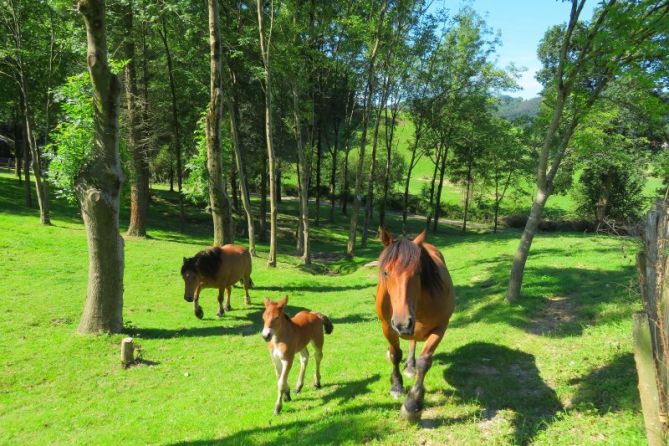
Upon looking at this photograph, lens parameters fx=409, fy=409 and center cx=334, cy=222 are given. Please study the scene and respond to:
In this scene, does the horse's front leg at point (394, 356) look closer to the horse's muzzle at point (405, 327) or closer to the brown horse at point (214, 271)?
the horse's muzzle at point (405, 327)

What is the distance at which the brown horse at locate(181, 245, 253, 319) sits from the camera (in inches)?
527

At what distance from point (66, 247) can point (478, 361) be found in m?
21.0

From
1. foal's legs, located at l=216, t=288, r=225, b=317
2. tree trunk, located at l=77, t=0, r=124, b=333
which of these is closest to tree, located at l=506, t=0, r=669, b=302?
foal's legs, located at l=216, t=288, r=225, b=317

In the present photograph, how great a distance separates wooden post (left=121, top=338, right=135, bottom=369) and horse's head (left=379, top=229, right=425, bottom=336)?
23.9ft

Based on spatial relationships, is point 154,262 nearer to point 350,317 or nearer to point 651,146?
point 350,317

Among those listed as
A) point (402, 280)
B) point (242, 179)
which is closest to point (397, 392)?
point (402, 280)

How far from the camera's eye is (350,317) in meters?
14.9

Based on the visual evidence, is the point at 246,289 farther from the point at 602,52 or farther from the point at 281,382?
the point at 602,52

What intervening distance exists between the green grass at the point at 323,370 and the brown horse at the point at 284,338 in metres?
0.46

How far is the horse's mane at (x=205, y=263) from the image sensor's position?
13.5 meters

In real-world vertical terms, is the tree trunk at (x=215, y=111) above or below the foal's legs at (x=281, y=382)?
above

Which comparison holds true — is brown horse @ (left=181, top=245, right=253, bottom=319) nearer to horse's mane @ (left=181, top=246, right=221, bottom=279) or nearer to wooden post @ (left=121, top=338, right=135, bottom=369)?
horse's mane @ (left=181, top=246, right=221, bottom=279)

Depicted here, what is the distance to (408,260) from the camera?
5863 millimetres

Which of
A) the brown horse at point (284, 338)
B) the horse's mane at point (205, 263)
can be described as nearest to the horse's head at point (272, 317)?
the brown horse at point (284, 338)
